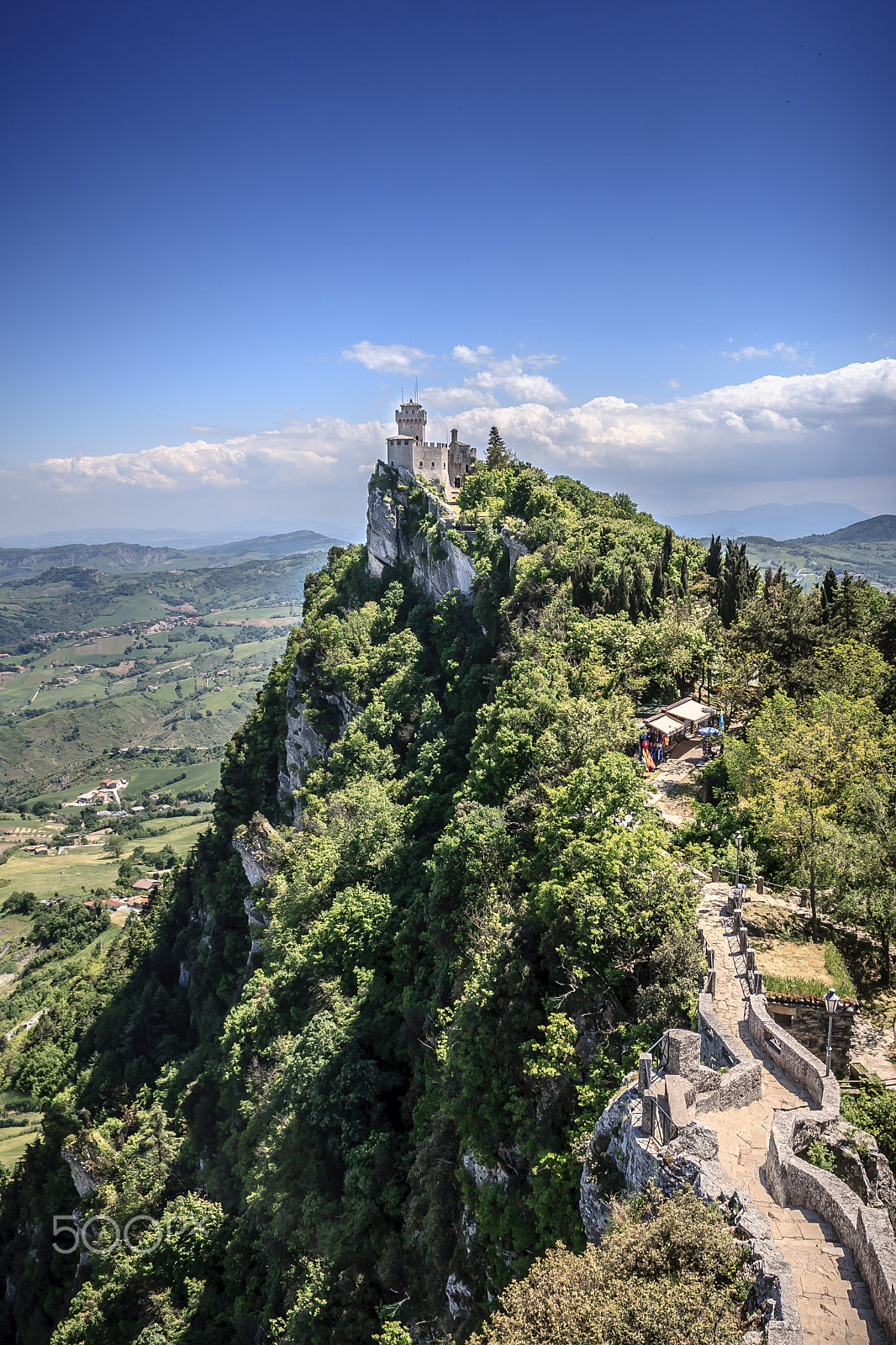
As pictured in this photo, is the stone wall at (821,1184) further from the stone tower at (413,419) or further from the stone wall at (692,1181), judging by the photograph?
the stone tower at (413,419)

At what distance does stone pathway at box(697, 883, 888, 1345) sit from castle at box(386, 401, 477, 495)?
251 feet

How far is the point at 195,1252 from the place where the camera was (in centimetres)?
3509

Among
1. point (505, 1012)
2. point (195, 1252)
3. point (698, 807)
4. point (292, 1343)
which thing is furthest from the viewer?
point (195, 1252)

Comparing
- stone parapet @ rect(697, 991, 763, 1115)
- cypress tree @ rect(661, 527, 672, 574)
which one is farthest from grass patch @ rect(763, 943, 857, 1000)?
cypress tree @ rect(661, 527, 672, 574)

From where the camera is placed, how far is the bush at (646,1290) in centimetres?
916

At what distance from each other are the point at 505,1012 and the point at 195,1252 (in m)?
28.2

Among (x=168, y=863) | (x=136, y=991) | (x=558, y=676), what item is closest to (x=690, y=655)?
(x=558, y=676)

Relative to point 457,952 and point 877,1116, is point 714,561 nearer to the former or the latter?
point 457,952

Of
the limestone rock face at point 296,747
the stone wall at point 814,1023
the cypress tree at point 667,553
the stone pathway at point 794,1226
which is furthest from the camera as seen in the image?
the limestone rock face at point 296,747

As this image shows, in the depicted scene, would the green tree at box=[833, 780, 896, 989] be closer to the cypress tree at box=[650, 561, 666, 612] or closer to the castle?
the cypress tree at box=[650, 561, 666, 612]

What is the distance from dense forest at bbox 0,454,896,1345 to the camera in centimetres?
1866

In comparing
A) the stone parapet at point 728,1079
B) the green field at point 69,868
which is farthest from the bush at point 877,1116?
the green field at point 69,868

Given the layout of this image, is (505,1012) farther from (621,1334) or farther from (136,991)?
(136,991)

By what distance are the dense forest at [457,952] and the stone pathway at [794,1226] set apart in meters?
1.14
